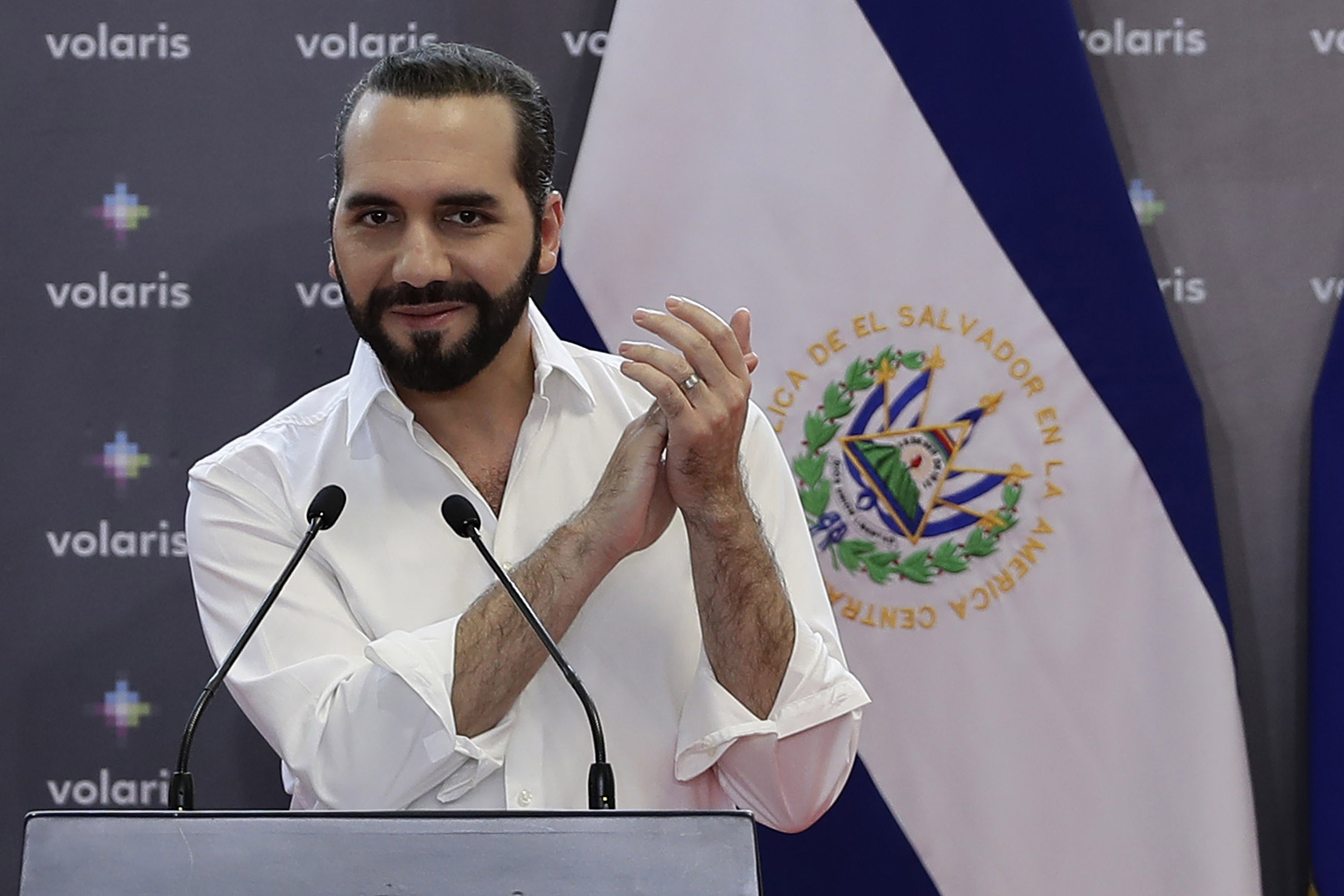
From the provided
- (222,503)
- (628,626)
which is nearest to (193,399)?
(222,503)

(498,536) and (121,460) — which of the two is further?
(121,460)

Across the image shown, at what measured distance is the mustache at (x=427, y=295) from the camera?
179 cm

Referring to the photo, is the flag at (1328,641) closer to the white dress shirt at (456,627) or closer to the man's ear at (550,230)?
the white dress shirt at (456,627)

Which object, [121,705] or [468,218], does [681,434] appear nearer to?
[468,218]

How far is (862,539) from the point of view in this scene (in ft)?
7.75

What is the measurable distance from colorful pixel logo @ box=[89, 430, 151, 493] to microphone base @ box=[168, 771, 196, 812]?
1281mm

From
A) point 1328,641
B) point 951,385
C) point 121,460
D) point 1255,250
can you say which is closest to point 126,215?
point 121,460

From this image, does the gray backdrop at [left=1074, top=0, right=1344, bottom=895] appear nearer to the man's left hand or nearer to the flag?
the flag

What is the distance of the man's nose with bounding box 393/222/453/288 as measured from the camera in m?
1.76

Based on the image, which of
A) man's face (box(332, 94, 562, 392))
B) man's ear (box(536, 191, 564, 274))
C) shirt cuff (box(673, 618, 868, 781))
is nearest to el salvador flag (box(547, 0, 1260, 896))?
man's ear (box(536, 191, 564, 274))

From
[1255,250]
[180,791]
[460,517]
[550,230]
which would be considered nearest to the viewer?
[180,791]

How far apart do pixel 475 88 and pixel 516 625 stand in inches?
28.1

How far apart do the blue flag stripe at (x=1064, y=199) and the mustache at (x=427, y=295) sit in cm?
92

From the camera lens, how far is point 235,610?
1779 mm
